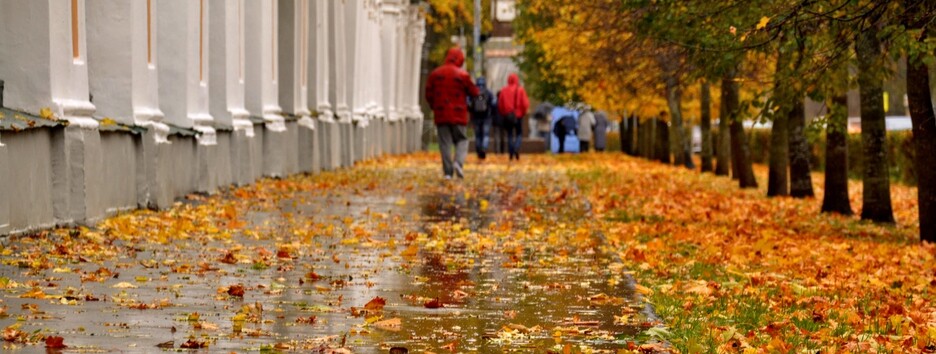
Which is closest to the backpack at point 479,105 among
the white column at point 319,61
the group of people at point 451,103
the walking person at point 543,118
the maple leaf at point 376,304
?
the white column at point 319,61

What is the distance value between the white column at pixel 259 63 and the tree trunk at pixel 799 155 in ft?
23.6

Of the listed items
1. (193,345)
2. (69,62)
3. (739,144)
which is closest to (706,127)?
(739,144)

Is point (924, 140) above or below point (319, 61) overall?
below

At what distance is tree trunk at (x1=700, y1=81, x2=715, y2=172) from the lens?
1400 inches

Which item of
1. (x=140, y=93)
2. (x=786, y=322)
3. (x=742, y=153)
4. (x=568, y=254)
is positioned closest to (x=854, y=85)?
(x=568, y=254)

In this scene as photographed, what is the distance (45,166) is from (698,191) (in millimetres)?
14493

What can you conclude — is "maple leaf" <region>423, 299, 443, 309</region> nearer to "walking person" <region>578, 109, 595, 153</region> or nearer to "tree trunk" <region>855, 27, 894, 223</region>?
"tree trunk" <region>855, 27, 894, 223</region>

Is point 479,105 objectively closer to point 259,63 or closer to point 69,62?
point 259,63

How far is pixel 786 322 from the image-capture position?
9.12 meters

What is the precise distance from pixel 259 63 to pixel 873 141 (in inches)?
379

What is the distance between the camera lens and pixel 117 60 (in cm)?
1708

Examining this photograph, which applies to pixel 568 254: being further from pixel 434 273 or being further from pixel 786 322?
pixel 786 322

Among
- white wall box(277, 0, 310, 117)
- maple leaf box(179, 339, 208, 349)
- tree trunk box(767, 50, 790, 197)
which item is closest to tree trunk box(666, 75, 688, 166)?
white wall box(277, 0, 310, 117)

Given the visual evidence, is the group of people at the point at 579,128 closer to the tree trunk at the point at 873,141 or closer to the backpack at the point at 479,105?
the backpack at the point at 479,105
